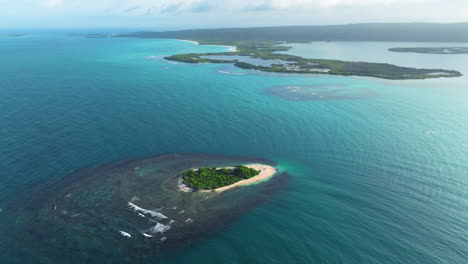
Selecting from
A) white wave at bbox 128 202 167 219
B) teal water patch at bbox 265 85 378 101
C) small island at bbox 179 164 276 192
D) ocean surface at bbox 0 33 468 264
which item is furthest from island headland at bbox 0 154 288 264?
teal water patch at bbox 265 85 378 101

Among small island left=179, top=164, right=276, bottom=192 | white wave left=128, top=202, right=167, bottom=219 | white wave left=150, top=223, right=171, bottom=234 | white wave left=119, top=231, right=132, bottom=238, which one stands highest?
small island left=179, top=164, right=276, bottom=192

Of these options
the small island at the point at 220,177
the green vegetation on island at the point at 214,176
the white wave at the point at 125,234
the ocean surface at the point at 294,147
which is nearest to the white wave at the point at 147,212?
the white wave at the point at 125,234

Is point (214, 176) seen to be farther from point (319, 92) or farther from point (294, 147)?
point (319, 92)

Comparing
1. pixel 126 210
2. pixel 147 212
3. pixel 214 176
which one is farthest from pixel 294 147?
pixel 126 210

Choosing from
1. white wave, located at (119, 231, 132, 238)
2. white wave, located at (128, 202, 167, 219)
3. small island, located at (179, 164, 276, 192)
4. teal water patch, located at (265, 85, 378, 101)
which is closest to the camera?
white wave, located at (119, 231, 132, 238)

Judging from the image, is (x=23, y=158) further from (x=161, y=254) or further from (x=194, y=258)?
(x=194, y=258)

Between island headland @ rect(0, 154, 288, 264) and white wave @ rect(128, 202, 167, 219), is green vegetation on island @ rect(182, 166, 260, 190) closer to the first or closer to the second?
island headland @ rect(0, 154, 288, 264)

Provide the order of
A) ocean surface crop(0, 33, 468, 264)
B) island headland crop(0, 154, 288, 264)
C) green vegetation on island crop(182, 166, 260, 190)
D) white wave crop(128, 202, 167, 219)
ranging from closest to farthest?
island headland crop(0, 154, 288, 264), ocean surface crop(0, 33, 468, 264), white wave crop(128, 202, 167, 219), green vegetation on island crop(182, 166, 260, 190)

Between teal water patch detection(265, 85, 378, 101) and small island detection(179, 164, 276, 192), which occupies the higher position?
teal water patch detection(265, 85, 378, 101)
